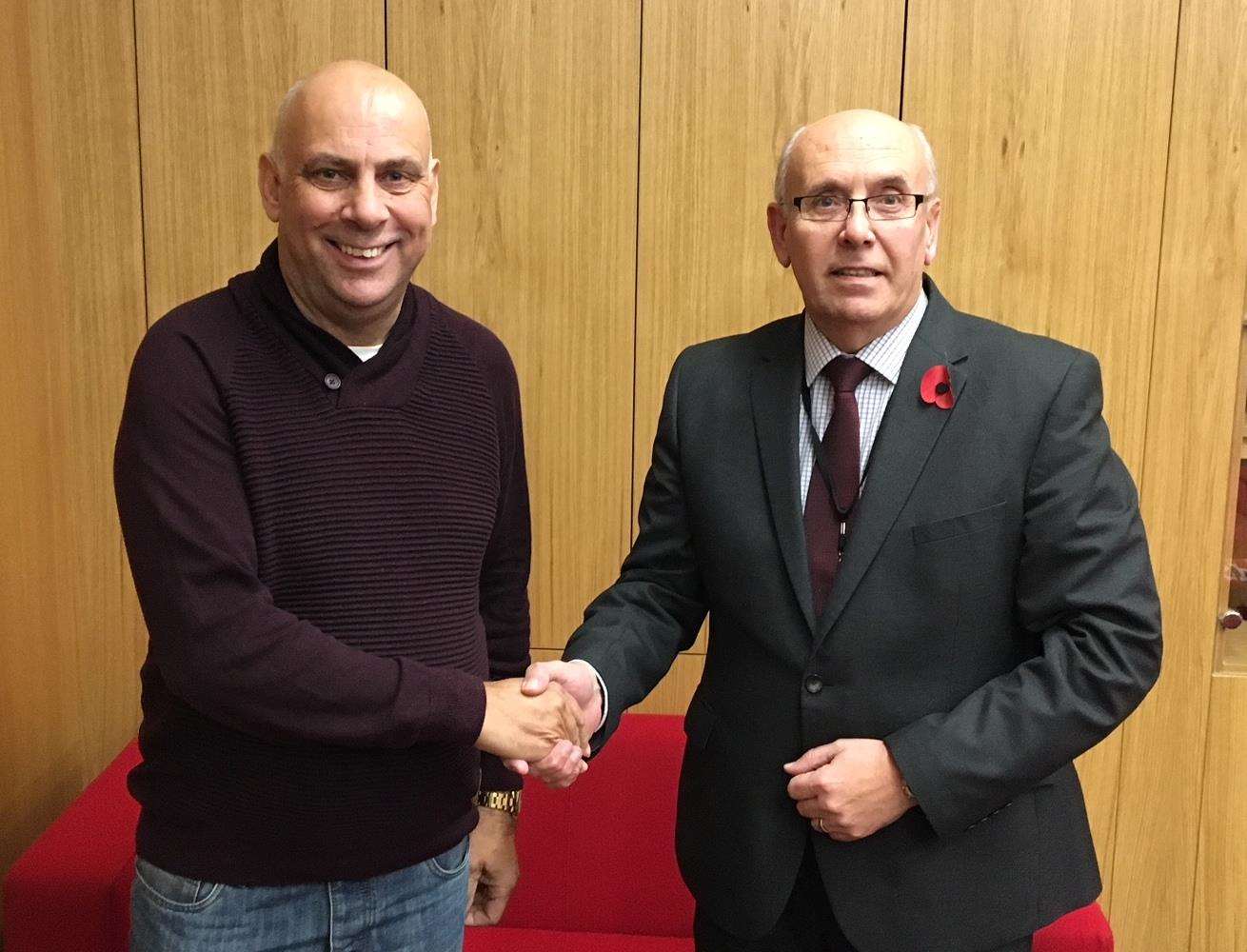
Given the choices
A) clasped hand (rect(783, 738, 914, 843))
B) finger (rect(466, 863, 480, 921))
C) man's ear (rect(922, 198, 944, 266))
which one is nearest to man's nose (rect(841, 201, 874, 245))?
man's ear (rect(922, 198, 944, 266))

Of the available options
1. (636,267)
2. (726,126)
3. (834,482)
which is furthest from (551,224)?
(834,482)

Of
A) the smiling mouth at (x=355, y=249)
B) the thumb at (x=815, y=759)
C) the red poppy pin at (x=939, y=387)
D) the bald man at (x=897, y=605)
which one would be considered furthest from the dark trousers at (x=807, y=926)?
the smiling mouth at (x=355, y=249)

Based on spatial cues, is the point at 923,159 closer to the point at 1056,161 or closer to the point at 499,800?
the point at 499,800

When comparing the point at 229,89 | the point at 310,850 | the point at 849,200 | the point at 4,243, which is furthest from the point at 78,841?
the point at 849,200

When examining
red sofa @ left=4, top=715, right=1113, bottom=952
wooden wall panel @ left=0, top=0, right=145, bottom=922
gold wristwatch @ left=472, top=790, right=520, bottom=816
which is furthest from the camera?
wooden wall panel @ left=0, top=0, right=145, bottom=922

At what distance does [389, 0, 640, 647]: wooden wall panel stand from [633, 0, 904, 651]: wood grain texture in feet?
0.18

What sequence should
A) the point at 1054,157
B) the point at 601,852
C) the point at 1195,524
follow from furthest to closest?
the point at 1195,524
the point at 1054,157
the point at 601,852

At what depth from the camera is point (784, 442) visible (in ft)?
5.28

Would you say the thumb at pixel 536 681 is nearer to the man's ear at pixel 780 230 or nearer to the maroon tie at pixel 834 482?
the maroon tie at pixel 834 482

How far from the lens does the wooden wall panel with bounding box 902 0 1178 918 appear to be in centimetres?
257

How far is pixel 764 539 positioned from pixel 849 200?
1.48 ft

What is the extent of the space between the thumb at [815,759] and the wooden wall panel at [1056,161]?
1.45 meters

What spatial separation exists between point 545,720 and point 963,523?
60cm

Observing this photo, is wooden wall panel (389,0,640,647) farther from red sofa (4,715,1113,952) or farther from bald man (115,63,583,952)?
bald man (115,63,583,952)
